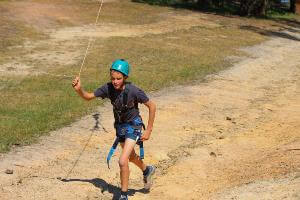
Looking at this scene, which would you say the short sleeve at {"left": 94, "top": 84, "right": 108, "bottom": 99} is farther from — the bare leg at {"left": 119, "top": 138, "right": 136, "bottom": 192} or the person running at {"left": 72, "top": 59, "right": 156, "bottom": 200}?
the bare leg at {"left": 119, "top": 138, "right": 136, "bottom": 192}

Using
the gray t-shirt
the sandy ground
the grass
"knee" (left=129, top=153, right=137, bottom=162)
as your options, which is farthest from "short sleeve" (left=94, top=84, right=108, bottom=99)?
the grass

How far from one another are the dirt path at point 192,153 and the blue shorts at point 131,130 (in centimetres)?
106

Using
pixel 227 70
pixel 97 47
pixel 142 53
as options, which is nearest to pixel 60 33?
pixel 97 47

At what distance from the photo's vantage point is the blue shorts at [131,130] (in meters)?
7.06

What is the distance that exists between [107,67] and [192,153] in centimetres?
794

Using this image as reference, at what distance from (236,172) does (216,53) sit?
1262 centimetres

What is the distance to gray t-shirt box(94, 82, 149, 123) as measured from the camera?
6.96m

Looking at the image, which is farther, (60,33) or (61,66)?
(60,33)

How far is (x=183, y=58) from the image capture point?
19469mm

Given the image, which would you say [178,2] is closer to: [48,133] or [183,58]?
[183,58]

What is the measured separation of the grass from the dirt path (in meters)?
0.57

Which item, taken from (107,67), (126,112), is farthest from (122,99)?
(107,67)

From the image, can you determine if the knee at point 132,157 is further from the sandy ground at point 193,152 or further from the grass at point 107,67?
the grass at point 107,67

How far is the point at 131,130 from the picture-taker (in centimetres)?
707
